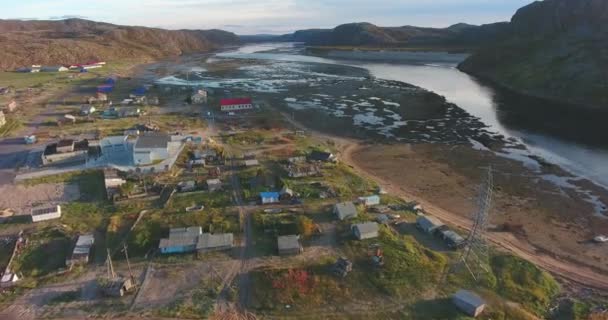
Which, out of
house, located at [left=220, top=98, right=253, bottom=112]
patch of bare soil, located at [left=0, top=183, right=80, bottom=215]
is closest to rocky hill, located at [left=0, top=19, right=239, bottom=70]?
house, located at [left=220, top=98, right=253, bottom=112]

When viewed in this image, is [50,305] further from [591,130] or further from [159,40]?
[159,40]

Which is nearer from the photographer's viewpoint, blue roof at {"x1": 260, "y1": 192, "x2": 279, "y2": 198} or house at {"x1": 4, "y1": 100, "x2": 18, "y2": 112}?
blue roof at {"x1": 260, "y1": 192, "x2": 279, "y2": 198}

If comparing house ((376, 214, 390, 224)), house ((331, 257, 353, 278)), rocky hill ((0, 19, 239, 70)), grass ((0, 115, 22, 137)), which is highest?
rocky hill ((0, 19, 239, 70))

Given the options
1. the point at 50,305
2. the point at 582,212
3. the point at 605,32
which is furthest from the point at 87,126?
the point at 605,32

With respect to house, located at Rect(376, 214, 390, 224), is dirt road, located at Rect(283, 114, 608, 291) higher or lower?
lower

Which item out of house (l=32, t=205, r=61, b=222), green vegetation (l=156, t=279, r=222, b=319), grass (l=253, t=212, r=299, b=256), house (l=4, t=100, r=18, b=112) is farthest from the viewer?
house (l=4, t=100, r=18, b=112)

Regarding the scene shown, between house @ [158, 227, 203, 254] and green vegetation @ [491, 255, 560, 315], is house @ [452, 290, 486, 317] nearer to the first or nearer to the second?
green vegetation @ [491, 255, 560, 315]

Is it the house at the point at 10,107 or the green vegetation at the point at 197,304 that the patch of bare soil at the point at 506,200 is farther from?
the house at the point at 10,107
